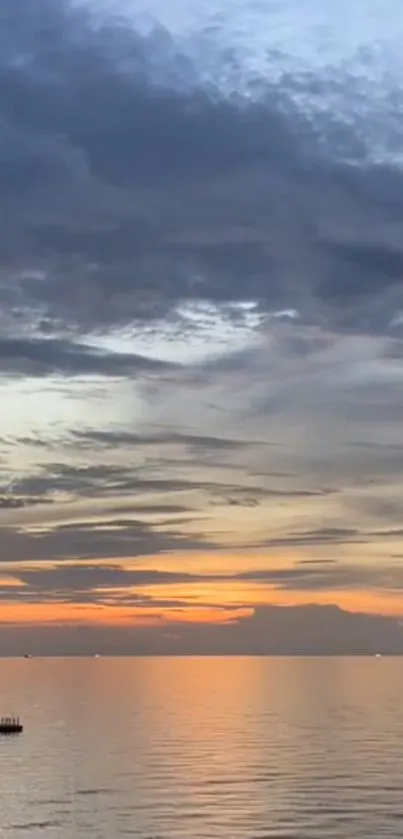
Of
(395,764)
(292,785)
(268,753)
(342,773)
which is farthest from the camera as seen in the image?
(268,753)

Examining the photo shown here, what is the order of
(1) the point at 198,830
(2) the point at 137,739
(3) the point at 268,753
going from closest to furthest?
(1) the point at 198,830, (3) the point at 268,753, (2) the point at 137,739

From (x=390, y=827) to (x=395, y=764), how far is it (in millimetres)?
50746

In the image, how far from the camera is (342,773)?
14500 centimetres

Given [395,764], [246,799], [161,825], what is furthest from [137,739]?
[161,825]

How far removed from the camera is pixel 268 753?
16675cm

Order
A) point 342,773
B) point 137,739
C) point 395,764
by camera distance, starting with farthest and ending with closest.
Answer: point 137,739, point 395,764, point 342,773

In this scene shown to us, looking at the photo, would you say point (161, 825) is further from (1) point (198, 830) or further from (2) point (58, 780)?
(2) point (58, 780)

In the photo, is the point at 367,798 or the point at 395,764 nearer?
the point at 367,798

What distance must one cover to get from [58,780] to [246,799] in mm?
28021

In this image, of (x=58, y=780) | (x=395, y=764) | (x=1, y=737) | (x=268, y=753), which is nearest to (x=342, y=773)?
(x=395, y=764)

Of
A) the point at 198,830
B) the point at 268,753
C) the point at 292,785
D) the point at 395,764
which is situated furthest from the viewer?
the point at 268,753

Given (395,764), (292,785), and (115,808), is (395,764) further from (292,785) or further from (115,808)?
(115,808)

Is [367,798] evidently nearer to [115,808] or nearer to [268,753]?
[115,808]

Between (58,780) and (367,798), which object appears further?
→ (58,780)
